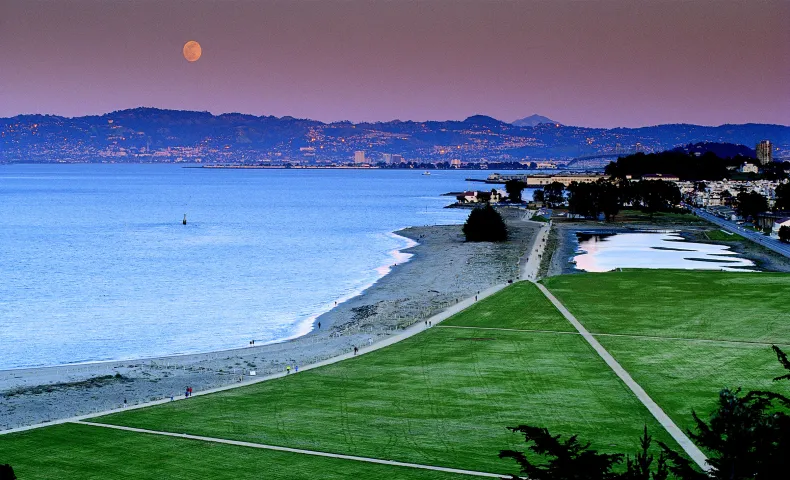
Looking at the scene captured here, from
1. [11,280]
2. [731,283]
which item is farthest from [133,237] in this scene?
[731,283]

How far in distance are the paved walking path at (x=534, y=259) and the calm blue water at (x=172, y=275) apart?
422 inches

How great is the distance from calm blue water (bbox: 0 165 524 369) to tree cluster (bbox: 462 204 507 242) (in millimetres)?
7420

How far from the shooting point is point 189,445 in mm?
25969

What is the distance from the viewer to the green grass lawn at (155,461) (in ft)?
77.2

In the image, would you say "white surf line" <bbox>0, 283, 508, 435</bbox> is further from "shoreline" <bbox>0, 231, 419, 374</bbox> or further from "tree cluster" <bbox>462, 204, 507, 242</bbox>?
"tree cluster" <bbox>462, 204, 507, 242</bbox>

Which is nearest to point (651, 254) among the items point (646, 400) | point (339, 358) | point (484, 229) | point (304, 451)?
point (484, 229)

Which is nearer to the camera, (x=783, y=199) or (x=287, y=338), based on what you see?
(x=287, y=338)

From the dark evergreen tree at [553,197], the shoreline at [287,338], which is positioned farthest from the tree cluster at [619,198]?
the shoreline at [287,338]

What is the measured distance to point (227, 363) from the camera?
38406 mm

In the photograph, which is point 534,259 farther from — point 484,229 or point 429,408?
point 429,408

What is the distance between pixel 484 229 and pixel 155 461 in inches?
2776

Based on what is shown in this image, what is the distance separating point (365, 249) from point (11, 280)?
3342 cm

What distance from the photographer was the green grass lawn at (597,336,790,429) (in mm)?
30594

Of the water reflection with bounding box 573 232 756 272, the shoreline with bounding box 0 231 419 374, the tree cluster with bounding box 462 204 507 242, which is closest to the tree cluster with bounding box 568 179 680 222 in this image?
the water reflection with bounding box 573 232 756 272
